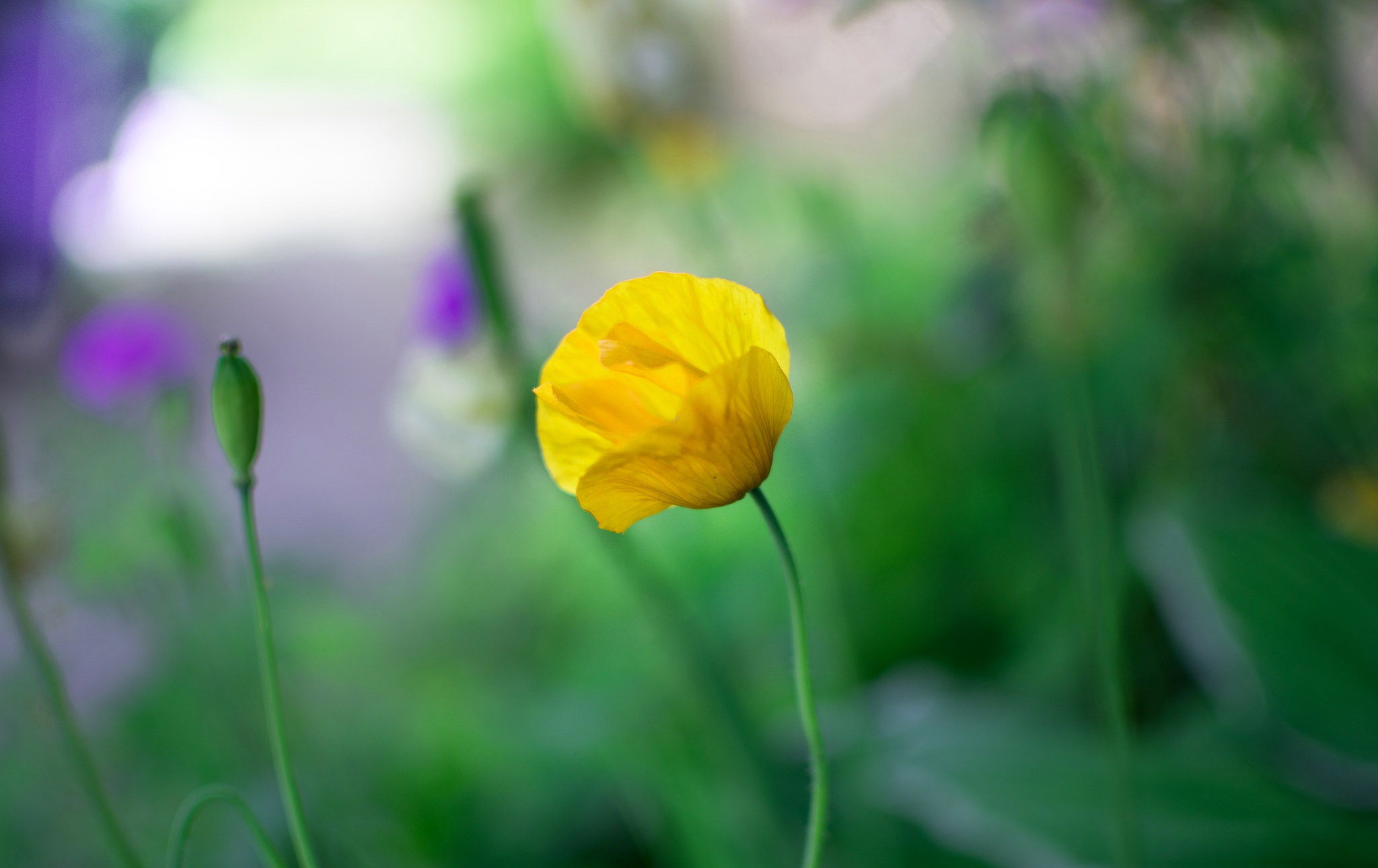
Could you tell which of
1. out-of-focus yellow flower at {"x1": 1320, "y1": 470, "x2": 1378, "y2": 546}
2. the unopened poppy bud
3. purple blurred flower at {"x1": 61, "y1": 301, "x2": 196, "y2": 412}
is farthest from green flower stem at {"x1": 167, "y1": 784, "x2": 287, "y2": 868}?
out-of-focus yellow flower at {"x1": 1320, "y1": 470, "x2": 1378, "y2": 546}

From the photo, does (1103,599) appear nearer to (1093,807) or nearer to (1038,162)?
(1038,162)

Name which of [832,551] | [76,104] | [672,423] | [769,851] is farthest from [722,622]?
[76,104]

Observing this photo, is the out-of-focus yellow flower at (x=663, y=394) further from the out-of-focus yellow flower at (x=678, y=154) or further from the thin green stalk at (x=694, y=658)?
the out-of-focus yellow flower at (x=678, y=154)

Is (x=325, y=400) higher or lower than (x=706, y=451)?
higher

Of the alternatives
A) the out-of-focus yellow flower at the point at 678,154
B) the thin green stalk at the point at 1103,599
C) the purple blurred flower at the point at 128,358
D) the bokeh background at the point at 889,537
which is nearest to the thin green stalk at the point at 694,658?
the bokeh background at the point at 889,537

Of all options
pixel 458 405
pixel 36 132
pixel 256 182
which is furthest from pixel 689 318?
pixel 256 182

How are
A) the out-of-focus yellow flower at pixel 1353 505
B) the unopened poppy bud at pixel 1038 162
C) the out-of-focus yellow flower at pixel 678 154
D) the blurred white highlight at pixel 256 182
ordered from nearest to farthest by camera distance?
the unopened poppy bud at pixel 1038 162, the out-of-focus yellow flower at pixel 1353 505, the out-of-focus yellow flower at pixel 678 154, the blurred white highlight at pixel 256 182
